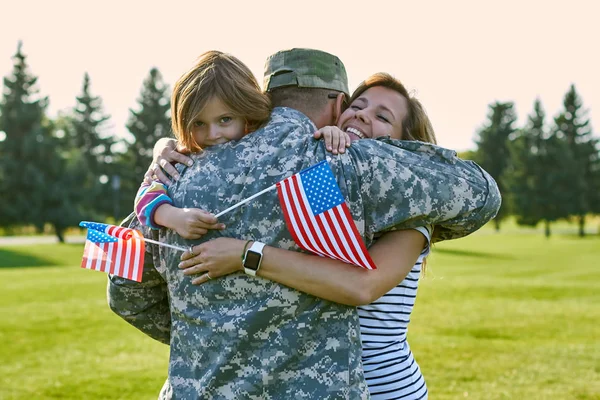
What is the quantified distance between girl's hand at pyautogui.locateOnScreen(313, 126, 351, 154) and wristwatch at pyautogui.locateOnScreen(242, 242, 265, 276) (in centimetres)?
41

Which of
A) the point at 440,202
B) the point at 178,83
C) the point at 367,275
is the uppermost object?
the point at 178,83

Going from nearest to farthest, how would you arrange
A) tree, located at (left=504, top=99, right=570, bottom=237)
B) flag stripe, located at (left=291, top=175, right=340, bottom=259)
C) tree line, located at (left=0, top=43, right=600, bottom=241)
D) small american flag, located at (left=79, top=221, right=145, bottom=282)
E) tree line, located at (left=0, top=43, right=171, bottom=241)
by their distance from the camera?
flag stripe, located at (left=291, top=175, right=340, bottom=259) < small american flag, located at (left=79, top=221, right=145, bottom=282) < tree line, located at (left=0, top=43, right=171, bottom=241) < tree line, located at (left=0, top=43, right=600, bottom=241) < tree, located at (left=504, top=99, right=570, bottom=237)

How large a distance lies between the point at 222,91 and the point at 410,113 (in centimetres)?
90

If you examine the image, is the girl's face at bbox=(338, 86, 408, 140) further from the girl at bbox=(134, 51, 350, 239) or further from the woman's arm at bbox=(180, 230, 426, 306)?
the woman's arm at bbox=(180, 230, 426, 306)

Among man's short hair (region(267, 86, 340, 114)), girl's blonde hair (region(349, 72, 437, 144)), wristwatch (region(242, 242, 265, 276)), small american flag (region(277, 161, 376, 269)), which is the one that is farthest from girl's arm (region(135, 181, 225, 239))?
girl's blonde hair (region(349, 72, 437, 144))

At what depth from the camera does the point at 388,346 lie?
9.46ft

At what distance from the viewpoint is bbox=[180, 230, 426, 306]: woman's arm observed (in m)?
2.42

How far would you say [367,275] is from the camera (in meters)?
2.50

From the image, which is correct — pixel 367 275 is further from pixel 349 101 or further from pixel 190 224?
pixel 349 101

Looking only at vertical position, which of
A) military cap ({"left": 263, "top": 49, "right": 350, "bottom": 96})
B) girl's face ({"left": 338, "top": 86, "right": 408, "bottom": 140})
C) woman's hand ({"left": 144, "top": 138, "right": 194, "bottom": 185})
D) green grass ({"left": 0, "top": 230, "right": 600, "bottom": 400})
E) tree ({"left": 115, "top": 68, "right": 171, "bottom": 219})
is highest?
tree ({"left": 115, "top": 68, "right": 171, "bottom": 219})

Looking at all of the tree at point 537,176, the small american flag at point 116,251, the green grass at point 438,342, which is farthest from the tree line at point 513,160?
the small american flag at point 116,251

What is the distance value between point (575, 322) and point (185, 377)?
11712 millimetres

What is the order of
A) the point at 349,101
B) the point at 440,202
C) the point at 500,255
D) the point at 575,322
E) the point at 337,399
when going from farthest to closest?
the point at 500,255 < the point at 575,322 < the point at 349,101 < the point at 440,202 < the point at 337,399

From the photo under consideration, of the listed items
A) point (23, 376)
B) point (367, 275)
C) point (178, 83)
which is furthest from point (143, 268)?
point (23, 376)
